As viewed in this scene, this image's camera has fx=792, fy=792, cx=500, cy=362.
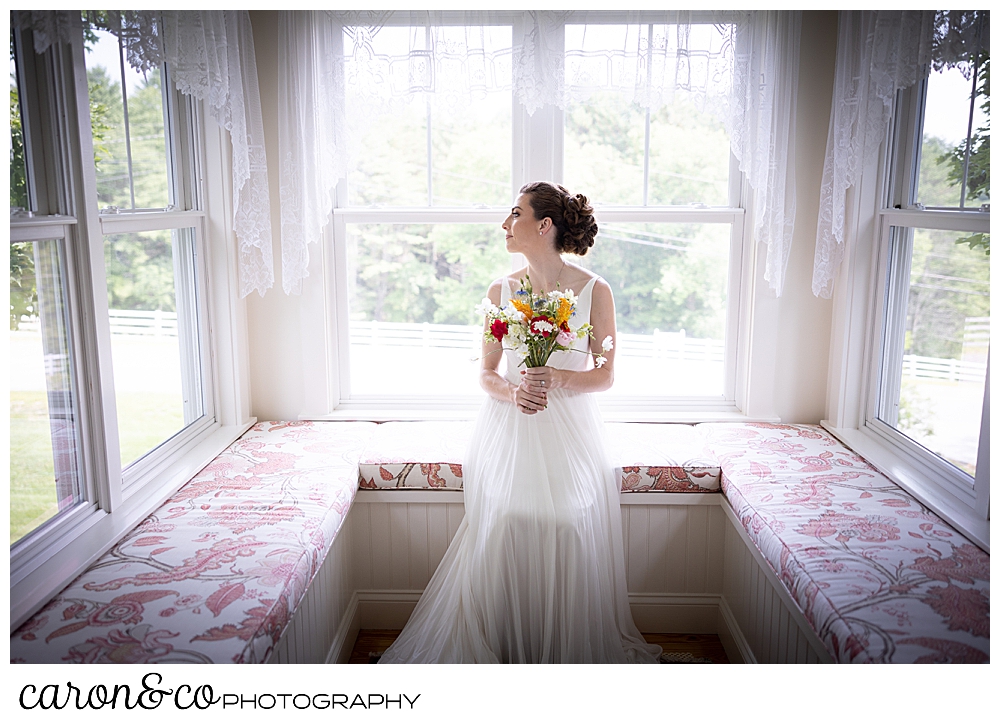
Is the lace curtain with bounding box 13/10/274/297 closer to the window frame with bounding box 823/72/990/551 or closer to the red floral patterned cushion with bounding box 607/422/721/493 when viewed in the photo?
the red floral patterned cushion with bounding box 607/422/721/493

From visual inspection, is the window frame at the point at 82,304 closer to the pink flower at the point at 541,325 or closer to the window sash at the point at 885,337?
the pink flower at the point at 541,325

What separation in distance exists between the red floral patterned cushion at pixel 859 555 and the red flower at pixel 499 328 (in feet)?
3.10

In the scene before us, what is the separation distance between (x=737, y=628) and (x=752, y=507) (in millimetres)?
532

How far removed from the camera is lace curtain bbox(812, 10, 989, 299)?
2221 millimetres

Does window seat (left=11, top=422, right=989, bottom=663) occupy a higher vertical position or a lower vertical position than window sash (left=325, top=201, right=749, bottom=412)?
lower

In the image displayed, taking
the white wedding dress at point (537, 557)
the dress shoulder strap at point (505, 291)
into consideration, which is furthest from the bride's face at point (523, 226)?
the white wedding dress at point (537, 557)

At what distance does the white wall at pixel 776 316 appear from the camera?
3.04 meters

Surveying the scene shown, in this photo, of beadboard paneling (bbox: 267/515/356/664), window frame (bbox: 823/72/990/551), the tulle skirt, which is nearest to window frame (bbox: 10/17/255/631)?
beadboard paneling (bbox: 267/515/356/664)

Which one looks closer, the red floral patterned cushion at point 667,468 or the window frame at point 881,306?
the window frame at point 881,306

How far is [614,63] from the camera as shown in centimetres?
291

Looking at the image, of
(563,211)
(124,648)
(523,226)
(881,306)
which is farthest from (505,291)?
(124,648)

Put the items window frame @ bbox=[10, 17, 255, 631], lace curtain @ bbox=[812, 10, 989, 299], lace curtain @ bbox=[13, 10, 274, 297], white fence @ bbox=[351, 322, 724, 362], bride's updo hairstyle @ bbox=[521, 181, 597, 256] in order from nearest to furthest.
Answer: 1. window frame @ bbox=[10, 17, 255, 631]
2. lace curtain @ bbox=[13, 10, 274, 297]
3. lace curtain @ bbox=[812, 10, 989, 299]
4. bride's updo hairstyle @ bbox=[521, 181, 597, 256]
5. white fence @ bbox=[351, 322, 724, 362]

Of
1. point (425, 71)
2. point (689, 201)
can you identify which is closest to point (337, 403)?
point (425, 71)

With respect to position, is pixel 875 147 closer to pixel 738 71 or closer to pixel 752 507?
pixel 738 71
